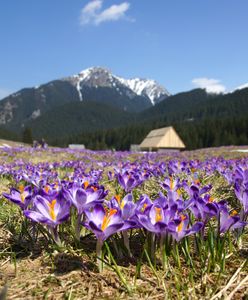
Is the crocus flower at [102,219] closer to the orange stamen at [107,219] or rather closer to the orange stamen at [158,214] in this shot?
the orange stamen at [107,219]

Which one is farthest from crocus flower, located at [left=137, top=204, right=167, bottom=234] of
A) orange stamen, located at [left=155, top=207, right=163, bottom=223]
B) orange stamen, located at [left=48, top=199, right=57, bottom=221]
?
orange stamen, located at [left=48, top=199, right=57, bottom=221]

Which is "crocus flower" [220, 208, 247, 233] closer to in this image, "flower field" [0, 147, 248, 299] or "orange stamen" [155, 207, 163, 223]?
"flower field" [0, 147, 248, 299]

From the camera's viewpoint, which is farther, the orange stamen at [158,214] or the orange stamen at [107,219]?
the orange stamen at [158,214]

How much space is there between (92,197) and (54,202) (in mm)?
310

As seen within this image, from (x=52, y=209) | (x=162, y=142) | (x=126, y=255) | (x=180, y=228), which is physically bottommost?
(x=126, y=255)

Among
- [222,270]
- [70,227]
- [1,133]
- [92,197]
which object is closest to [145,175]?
[70,227]

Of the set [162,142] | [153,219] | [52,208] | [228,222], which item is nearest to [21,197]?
[52,208]

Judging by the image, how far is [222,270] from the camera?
2.35 meters

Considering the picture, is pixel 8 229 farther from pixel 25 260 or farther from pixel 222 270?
pixel 222 270

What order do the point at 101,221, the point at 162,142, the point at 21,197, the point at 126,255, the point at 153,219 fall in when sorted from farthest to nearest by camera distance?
the point at 162,142, the point at 21,197, the point at 126,255, the point at 153,219, the point at 101,221

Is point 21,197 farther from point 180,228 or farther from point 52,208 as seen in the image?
point 180,228

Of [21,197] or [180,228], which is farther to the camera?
[21,197]

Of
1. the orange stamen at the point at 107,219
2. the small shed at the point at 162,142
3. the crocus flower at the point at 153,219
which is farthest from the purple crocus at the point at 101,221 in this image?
the small shed at the point at 162,142

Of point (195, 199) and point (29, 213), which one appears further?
point (195, 199)
